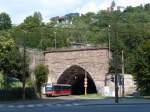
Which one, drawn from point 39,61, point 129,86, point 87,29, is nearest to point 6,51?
point 39,61

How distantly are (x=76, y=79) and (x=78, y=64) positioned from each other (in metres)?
10.5

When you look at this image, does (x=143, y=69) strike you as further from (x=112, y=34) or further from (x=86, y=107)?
(x=86, y=107)

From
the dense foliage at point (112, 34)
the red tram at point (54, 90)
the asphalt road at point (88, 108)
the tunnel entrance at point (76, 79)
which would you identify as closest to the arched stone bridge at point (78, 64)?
the tunnel entrance at point (76, 79)

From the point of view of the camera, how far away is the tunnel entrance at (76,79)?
94.0 metres

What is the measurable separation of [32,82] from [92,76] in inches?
513

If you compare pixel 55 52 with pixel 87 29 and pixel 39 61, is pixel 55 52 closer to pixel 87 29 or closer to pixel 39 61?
pixel 39 61

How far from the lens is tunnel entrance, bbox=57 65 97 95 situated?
308ft

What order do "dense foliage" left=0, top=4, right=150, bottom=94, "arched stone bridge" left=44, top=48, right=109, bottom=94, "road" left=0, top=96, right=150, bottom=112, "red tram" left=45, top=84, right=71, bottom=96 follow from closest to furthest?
"road" left=0, top=96, right=150, bottom=112 → "dense foliage" left=0, top=4, right=150, bottom=94 → "red tram" left=45, top=84, right=71, bottom=96 → "arched stone bridge" left=44, top=48, right=109, bottom=94

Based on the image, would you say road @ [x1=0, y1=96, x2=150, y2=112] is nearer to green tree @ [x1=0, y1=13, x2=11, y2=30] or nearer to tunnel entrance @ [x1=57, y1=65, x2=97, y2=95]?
tunnel entrance @ [x1=57, y1=65, x2=97, y2=95]

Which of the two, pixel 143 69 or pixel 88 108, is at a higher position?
pixel 143 69

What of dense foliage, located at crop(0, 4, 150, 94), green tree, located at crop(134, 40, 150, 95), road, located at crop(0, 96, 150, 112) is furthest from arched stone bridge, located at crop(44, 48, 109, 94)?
road, located at crop(0, 96, 150, 112)

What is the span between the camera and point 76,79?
334ft

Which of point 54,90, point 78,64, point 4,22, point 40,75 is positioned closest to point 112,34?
point 78,64

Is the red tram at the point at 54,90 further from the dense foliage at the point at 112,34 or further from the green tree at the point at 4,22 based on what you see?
the green tree at the point at 4,22
